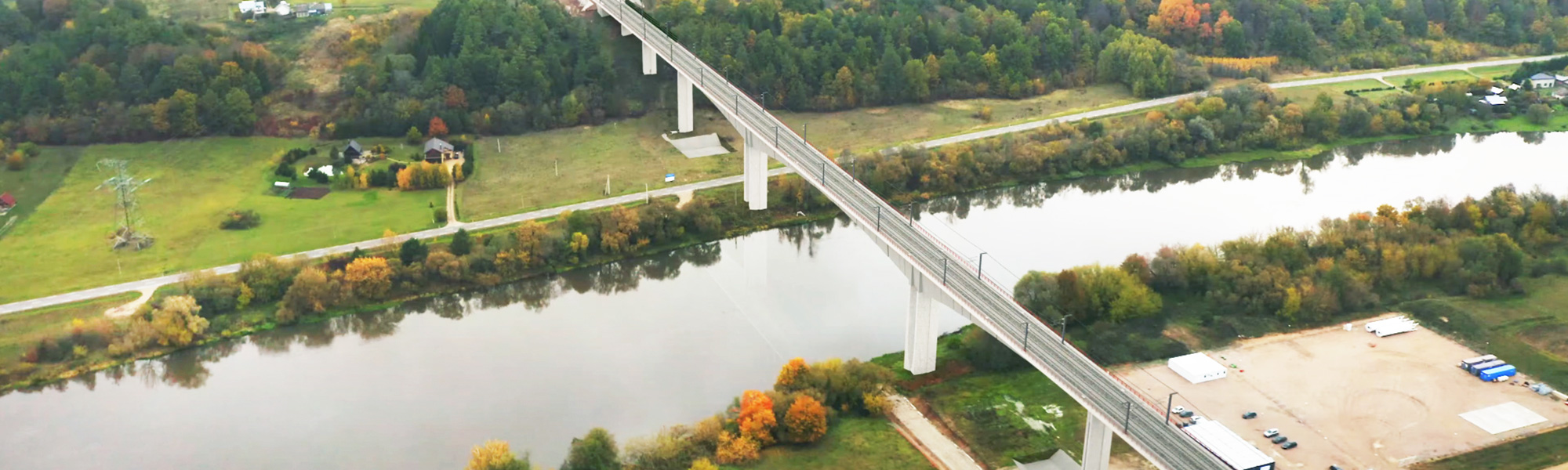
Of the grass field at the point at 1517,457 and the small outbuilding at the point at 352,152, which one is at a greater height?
the small outbuilding at the point at 352,152

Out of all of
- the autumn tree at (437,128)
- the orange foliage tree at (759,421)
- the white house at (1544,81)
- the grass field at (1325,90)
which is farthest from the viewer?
the white house at (1544,81)

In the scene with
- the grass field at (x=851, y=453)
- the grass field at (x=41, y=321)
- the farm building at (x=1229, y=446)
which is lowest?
the grass field at (x=851, y=453)

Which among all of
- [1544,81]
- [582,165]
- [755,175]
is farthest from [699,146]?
[1544,81]

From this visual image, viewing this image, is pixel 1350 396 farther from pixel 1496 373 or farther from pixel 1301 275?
pixel 1301 275

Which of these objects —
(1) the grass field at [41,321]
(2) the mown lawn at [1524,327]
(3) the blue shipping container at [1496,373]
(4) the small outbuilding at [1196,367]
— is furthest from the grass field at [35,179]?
(2) the mown lawn at [1524,327]

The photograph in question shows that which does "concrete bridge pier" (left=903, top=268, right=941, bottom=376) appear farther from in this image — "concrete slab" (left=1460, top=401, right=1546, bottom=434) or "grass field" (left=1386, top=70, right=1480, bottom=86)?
"grass field" (left=1386, top=70, right=1480, bottom=86)

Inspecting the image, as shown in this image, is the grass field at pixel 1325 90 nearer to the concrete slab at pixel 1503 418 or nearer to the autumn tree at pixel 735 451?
the concrete slab at pixel 1503 418
